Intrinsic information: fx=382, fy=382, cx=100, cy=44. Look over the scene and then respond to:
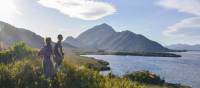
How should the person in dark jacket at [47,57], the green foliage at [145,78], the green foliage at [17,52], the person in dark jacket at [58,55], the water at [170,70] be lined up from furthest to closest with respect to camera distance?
1. the water at [170,70]
2. the green foliage at [145,78]
3. the green foliage at [17,52]
4. the person in dark jacket at [58,55]
5. the person in dark jacket at [47,57]

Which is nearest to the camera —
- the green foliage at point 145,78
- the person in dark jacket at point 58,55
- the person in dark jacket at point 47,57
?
the person in dark jacket at point 47,57

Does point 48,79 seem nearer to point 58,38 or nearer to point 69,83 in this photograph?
point 69,83

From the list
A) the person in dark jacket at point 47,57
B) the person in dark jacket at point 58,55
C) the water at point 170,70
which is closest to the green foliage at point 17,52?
the person in dark jacket at point 58,55

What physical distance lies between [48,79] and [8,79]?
2119 mm

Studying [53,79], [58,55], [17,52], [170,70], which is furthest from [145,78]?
[170,70]

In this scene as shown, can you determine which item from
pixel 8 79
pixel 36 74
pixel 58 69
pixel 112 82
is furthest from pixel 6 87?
pixel 112 82

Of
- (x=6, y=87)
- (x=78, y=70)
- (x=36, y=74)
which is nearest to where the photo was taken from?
(x=6, y=87)

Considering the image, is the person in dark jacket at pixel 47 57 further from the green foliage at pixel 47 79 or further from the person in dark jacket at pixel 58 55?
the person in dark jacket at pixel 58 55

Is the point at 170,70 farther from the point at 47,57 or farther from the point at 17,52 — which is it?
the point at 47,57

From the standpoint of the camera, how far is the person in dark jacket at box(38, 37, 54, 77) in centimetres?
2202

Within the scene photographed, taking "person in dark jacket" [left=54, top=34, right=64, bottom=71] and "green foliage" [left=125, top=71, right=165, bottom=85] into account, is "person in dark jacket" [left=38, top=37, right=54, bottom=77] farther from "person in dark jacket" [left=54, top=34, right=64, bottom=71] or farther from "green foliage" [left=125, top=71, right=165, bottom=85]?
"green foliage" [left=125, top=71, right=165, bottom=85]

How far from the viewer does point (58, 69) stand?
76.4 feet

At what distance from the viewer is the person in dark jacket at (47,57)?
22020 mm

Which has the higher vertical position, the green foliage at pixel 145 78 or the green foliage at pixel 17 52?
the green foliage at pixel 17 52
